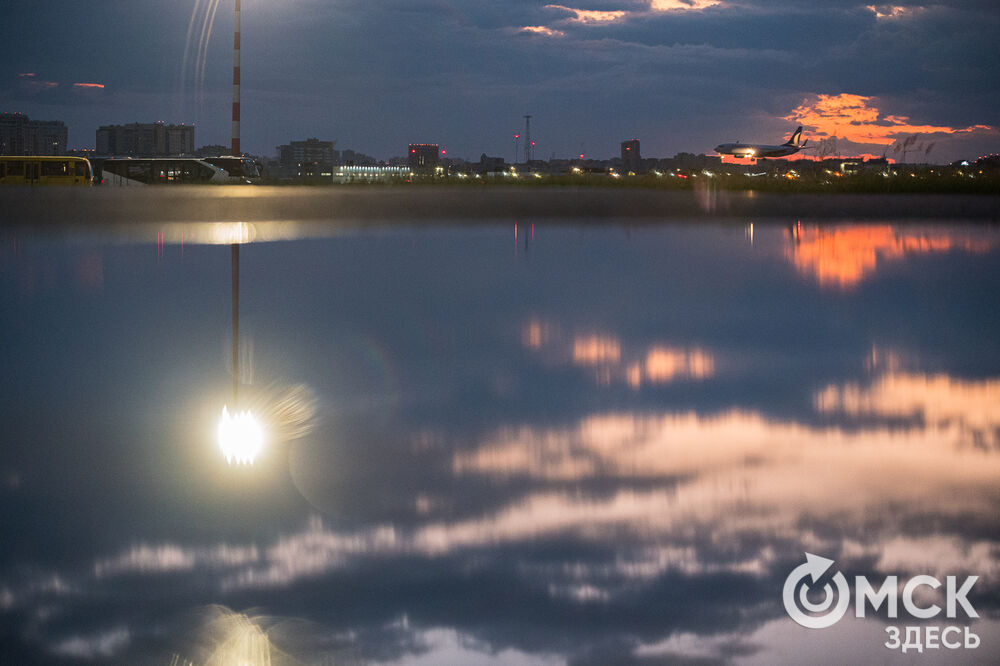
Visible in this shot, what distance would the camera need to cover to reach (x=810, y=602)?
4195mm

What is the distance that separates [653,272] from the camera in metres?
17.2

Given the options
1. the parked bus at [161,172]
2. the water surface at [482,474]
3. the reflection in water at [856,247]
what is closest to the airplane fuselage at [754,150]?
the parked bus at [161,172]

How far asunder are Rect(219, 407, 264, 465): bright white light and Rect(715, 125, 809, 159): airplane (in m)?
124

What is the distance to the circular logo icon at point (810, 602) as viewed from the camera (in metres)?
4.07

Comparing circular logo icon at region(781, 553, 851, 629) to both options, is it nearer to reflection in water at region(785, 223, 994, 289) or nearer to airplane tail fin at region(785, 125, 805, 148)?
reflection in water at region(785, 223, 994, 289)

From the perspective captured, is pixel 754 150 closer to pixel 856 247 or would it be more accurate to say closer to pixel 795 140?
pixel 795 140

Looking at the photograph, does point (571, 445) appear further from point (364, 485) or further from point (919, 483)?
point (919, 483)

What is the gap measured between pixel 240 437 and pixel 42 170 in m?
59.0

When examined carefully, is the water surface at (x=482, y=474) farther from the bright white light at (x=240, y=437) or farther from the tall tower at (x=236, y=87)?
the tall tower at (x=236, y=87)

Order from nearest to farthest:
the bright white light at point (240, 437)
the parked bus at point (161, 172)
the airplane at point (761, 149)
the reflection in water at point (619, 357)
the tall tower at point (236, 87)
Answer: the bright white light at point (240, 437)
the reflection in water at point (619, 357)
the tall tower at point (236, 87)
the parked bus at point (161, 172)
the airplane at point (761, 149)

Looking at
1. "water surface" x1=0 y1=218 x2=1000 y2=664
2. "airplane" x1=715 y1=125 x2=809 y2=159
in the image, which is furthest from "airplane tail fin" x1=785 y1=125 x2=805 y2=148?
"water surface" x1=0 y1=218 x2=1000 y2=664

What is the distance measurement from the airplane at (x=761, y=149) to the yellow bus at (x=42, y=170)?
280 feet

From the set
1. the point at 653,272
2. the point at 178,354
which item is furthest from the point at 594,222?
the point at 178,354

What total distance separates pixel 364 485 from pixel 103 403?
288 cm
